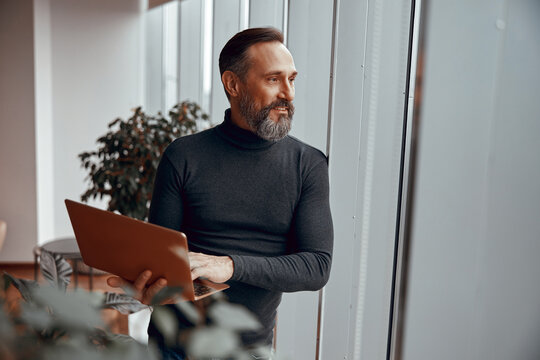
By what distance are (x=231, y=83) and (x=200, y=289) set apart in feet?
1.94

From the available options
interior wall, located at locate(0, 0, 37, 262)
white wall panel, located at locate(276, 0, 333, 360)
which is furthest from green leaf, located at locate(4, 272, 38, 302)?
interior wall, located at locate(0, 0, 37, 262)

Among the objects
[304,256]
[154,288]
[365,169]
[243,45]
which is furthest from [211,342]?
[365,169]

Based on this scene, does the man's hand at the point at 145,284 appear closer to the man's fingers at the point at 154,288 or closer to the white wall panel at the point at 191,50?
the man's fingers at the point at 154,288

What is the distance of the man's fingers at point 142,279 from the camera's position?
102 cm

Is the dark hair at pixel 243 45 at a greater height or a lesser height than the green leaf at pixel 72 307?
greater

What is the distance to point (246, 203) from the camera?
1252mm

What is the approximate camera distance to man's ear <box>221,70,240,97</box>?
130 cm

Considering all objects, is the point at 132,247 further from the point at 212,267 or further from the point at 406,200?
the point at 406,200

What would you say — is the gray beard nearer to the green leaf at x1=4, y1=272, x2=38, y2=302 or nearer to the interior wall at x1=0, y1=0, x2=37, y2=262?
the green leaf at x1=4, y1=272, x2=38, y2=302

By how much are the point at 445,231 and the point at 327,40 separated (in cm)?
86

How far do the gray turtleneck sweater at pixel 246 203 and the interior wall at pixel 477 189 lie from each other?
276 mm

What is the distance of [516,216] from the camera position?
0.97 metres

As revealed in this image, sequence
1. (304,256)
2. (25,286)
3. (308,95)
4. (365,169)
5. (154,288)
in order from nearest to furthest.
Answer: (25,286) → (154,288) → (304,256) → (365,169) → (308,95)

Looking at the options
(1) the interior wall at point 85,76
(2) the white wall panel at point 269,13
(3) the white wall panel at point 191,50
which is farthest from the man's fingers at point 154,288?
(1) the interior wall at point 85,76
